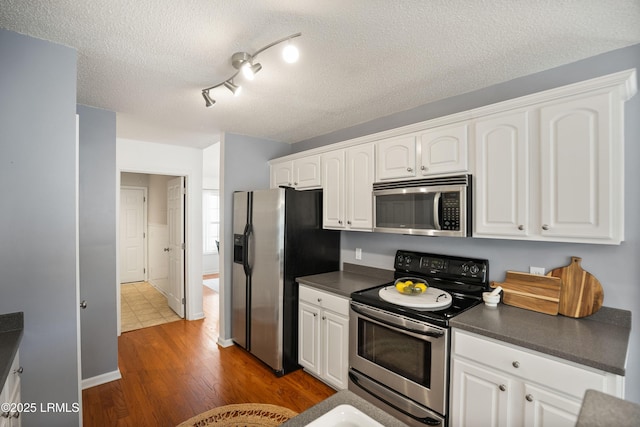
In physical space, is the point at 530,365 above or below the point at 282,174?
below

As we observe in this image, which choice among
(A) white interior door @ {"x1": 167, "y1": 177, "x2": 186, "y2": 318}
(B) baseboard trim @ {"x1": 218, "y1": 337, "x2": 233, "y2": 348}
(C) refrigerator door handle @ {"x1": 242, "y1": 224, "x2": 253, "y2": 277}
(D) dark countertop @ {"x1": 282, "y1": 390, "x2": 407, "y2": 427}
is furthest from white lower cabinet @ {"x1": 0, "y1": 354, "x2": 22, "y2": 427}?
(A) white interior door @ {"x1": 167, "y1": 177, "x2": 186, "y2": 318}

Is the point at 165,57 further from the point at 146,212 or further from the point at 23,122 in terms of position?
the point at 146,212

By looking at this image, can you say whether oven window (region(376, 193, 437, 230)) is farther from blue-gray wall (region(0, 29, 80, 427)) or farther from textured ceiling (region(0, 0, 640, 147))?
blue-gray wall (region(0, 29, 80, 427))

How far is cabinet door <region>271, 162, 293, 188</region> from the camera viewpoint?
3.37 metres

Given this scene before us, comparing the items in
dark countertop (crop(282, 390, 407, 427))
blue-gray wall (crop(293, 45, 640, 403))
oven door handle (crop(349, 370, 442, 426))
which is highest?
blue-gray wall (crop(293, 45, 640, 403))

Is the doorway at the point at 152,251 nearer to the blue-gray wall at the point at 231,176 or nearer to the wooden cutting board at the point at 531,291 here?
the blue-gray wall at the point at 231,176

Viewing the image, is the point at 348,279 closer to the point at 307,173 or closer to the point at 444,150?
the point at 307,173

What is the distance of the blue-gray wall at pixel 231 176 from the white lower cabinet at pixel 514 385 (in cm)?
251

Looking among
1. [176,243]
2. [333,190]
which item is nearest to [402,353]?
[333,190]

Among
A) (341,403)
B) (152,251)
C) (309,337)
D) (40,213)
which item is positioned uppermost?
(40,213)

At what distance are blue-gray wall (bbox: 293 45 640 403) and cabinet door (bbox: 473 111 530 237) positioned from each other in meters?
0.31

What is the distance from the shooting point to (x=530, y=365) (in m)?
1.46

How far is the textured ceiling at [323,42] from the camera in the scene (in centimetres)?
138

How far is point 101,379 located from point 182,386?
2.52ft
